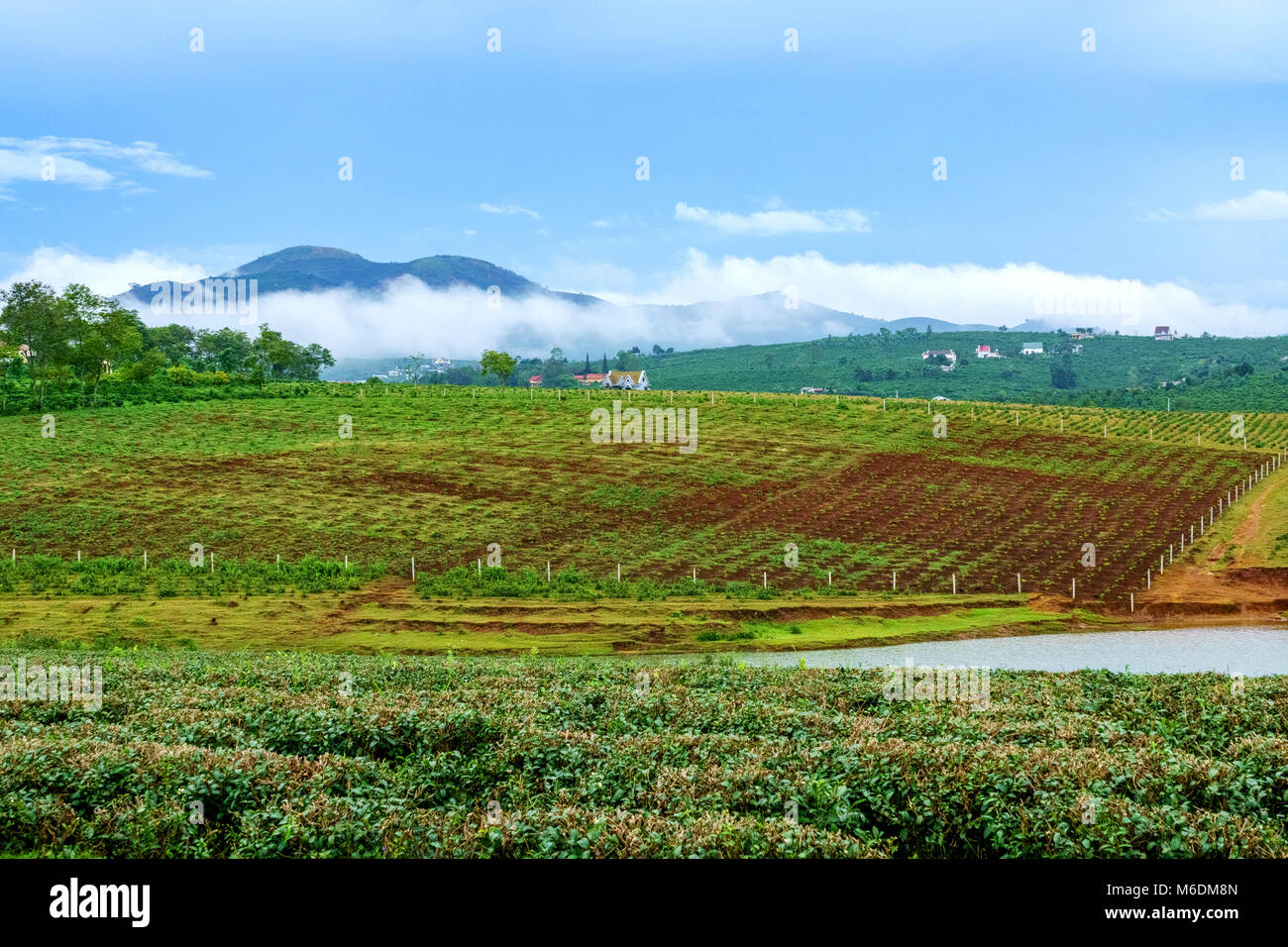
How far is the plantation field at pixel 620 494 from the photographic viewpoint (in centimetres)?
4938

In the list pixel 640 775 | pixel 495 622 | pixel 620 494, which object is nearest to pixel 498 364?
pixel 620 494

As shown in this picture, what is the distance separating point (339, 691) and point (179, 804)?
8491 mm

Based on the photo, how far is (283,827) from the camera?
10.9 m

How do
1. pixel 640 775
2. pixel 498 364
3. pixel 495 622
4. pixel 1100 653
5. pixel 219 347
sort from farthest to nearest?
pixel 219 347
pixel 498 364
pixel 495 622
pixel 1100 653
pixel 640 775

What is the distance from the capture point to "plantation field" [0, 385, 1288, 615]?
49375 millimetres

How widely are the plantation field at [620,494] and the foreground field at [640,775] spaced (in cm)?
2721

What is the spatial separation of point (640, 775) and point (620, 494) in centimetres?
4962

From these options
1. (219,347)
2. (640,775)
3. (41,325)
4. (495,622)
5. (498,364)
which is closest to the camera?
(640,775)

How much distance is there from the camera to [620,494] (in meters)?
62.6

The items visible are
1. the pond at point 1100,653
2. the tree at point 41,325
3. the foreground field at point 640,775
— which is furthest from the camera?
the tree at point 41,325

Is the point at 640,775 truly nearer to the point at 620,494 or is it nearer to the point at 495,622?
the point at 495,622

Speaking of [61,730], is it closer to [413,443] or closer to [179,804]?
[179,804]

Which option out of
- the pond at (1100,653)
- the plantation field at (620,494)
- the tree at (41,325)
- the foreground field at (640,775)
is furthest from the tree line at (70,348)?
the foreground field at (640,775)

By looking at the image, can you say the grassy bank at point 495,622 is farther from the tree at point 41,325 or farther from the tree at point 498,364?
the tree at point 498,364
